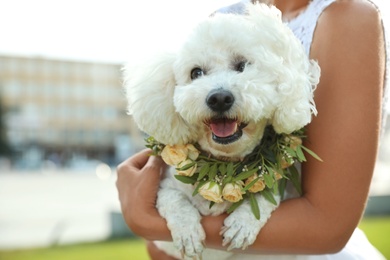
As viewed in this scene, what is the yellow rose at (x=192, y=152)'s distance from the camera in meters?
1.67

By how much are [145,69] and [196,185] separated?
41 centimetres

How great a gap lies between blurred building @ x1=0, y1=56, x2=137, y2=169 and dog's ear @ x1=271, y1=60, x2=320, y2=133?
4719cm

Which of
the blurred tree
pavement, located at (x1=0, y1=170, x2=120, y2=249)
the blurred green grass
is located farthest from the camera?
the blurred tree

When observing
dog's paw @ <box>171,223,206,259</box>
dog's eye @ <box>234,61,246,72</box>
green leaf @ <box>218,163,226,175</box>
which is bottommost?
dog's paw @ <box>171,223,206,259</box>

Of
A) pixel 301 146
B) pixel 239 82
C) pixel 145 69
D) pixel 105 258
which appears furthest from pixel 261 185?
pixel 105 258

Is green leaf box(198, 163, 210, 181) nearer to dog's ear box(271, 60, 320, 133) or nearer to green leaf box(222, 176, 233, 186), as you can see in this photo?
green leaf box(222, 176, 233, 186)

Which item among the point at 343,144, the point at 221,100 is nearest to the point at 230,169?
the point at 221,100

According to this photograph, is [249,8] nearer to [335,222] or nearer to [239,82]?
[239,82]

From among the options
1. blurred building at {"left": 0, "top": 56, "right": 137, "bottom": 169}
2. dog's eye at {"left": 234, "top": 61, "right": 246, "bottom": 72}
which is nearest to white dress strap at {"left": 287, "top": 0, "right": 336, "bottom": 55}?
dog's eye at {"left": 234, "top": 61, "right": 246, "bottom": 72}

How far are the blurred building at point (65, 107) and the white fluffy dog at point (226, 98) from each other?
47.0 m

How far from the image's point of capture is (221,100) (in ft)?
4.93

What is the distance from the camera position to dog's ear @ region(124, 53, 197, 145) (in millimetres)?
1686

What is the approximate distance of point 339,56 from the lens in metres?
1.50

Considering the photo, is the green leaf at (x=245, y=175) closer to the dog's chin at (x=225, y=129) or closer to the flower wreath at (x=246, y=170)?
the flower wreath at (x=246, y=170)
